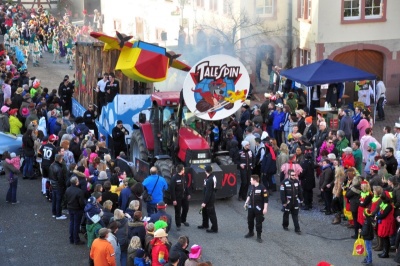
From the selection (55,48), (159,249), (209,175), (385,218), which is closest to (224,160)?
(209,175)

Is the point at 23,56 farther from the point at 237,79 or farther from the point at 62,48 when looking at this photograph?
the point at 237,79

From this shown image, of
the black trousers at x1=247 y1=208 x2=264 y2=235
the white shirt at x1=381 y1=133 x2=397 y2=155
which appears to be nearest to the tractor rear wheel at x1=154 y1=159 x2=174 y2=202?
the black trousers at x1=247 y1=208 x2=264 y2=235

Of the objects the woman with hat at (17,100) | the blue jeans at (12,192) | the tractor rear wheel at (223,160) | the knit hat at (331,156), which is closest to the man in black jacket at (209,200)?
the tractor rear wheel at (223,160)

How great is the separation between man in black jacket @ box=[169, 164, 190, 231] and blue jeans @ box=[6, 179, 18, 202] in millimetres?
4217

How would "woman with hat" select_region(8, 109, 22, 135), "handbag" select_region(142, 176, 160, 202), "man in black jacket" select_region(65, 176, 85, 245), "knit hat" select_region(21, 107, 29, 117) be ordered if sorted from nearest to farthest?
"man in black jacket" select_region(65, 176, 85, 245)
"handbag" select_region(142, 176, 160, 202)
"woman with hat" select_region(8, 109, 22, 135)
"knit hat" select_region(21, 107, 29, 117)

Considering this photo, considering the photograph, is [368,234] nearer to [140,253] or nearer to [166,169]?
[140,253]

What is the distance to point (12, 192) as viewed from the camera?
2064 cm

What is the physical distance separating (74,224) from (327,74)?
1188 cm

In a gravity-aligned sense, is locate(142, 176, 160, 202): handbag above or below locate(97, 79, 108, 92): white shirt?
below

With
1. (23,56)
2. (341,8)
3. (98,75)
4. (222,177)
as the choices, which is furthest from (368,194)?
(23,56)

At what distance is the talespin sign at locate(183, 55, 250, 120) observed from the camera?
19.5 metres

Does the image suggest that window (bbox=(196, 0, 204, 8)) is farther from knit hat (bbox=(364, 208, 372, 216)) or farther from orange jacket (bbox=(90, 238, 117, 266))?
orange jacket (bbox=(90, 238, 117, 266))

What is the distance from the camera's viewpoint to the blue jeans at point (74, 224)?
17656mm

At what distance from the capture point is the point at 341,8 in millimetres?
30766
